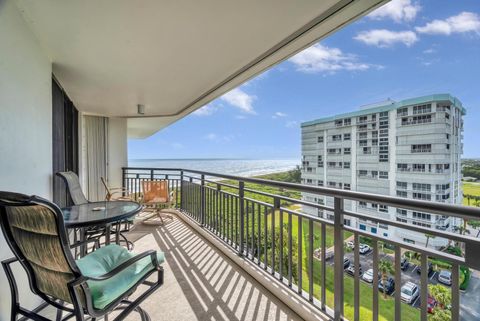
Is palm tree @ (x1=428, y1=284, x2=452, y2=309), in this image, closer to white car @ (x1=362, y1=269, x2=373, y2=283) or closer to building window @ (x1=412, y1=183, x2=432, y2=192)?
white car @ (x1=362, y1=269, x2=373, y2=283)

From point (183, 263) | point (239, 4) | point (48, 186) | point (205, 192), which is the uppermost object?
point (239, 4)

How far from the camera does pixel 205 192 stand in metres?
3.82

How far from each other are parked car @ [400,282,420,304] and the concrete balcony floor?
2.62 ft

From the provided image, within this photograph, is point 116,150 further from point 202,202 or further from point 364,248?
point 364,248

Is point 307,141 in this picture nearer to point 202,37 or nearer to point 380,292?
point 202,37

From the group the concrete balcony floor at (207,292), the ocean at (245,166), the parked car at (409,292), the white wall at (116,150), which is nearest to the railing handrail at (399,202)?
the parked car at (409,292)

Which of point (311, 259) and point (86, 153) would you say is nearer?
point (311, 259)

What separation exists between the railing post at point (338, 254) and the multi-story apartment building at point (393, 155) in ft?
0.22

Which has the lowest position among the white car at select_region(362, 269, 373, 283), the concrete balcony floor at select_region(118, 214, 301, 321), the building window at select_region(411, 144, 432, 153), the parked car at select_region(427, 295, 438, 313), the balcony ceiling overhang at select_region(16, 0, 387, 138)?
the concrete balcony floor at select_region(118, 214, 301, 321)

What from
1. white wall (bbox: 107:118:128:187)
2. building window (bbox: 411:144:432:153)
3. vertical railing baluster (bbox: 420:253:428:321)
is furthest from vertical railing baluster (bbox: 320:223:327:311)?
white wall (bbox: 107:118:128:187)

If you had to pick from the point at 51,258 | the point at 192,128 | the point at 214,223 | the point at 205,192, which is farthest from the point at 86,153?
the point at 192,128

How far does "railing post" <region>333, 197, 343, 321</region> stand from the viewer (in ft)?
4.88

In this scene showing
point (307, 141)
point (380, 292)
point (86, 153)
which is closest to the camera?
point (380, 292)

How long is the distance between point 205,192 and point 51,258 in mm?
2757
